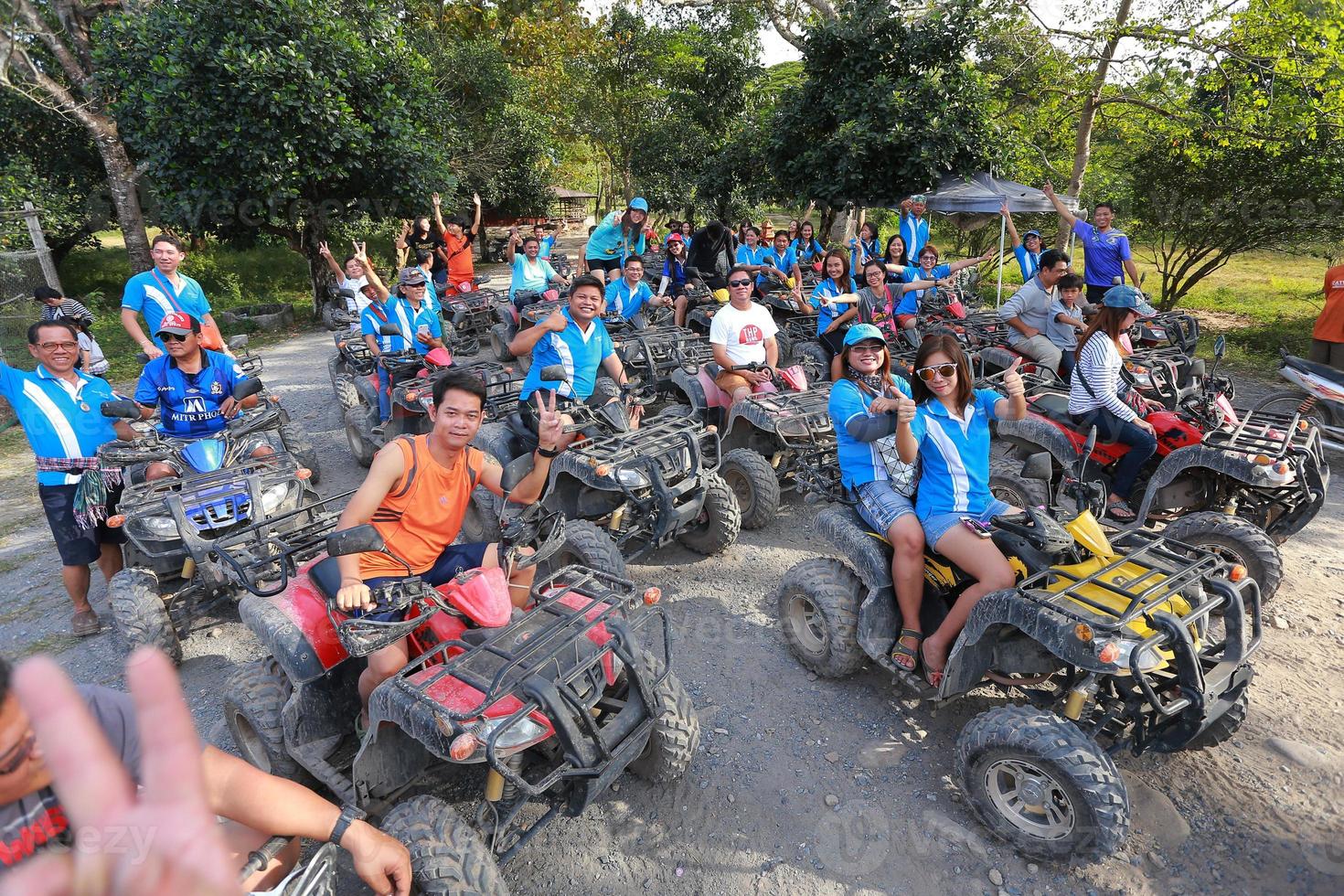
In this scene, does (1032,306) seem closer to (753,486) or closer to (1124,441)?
(1124,441)

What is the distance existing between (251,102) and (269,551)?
10.9 metres

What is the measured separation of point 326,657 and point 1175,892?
11.7ft

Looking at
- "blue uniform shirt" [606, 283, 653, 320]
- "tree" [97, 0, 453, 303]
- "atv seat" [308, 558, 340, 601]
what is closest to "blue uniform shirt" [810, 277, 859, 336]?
"blue uniform shirt" [606, 283, 653, 320]

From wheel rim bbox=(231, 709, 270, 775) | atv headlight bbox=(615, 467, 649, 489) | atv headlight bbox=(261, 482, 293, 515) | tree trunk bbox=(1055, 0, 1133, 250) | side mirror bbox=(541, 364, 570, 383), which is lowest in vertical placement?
wheel rim bbox=(231, 709, 270, 775)

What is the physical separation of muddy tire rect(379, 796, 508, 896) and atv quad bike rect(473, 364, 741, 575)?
2.10 metres

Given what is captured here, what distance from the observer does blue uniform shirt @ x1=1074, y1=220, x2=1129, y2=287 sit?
30.2 feet

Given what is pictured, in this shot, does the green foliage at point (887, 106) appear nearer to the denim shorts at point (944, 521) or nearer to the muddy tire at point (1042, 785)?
the denim shorts at point (944, 521)

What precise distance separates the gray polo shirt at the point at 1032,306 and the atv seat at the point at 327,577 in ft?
22.3

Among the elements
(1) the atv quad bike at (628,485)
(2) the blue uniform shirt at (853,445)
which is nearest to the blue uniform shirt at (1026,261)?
(1) the atv quad bike at (628,485)

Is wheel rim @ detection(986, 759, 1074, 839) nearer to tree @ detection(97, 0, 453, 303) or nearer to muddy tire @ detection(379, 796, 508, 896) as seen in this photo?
muddy tire @ detection(379, 796, 508, 896)

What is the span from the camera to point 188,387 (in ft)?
17.4

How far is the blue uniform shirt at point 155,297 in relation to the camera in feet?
20.2

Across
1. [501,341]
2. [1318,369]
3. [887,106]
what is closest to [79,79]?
[501,341]

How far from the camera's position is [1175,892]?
9.34 feet
